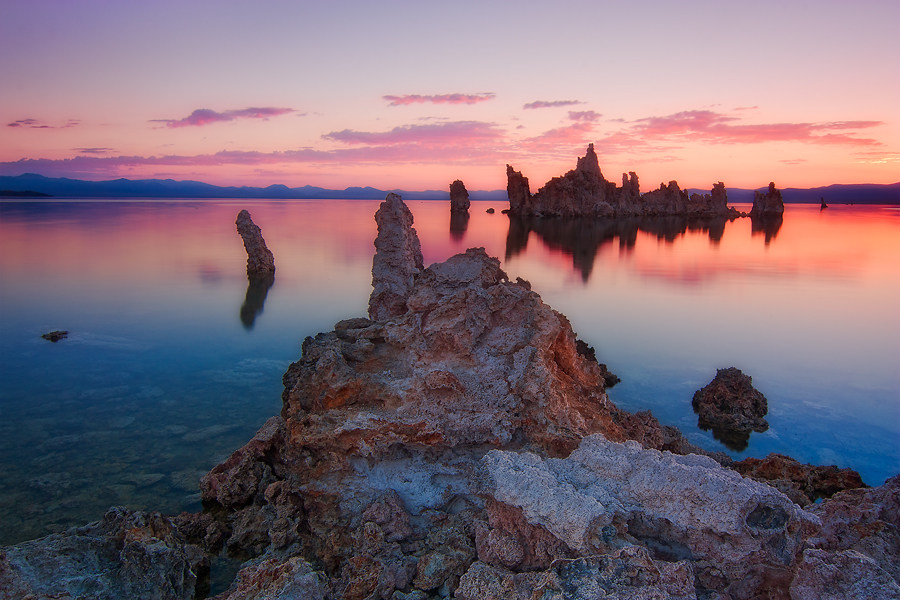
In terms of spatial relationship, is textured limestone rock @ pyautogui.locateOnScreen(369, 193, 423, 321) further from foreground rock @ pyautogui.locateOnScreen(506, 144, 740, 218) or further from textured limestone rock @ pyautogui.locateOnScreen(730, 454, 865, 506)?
foreground rock @ pyautogui.locateOnScreen(506, 144, 740, 218)

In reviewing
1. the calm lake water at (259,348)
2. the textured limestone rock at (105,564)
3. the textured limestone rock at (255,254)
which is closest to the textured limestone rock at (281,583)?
the textured limestone rock at (105,564)

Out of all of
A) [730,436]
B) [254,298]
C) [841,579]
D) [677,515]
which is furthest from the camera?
[254,298]

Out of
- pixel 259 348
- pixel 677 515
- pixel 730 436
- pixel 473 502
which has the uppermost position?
pixel 677 515

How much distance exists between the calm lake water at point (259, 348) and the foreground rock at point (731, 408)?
0.69 ft

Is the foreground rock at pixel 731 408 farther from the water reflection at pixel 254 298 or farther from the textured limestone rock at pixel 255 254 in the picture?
the textured limestone rock at pixel 255 254

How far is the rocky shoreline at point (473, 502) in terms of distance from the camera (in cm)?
276

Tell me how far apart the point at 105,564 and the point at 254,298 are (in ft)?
49.7

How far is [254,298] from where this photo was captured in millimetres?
18328

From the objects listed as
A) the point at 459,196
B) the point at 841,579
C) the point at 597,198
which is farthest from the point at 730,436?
the point at 459,196

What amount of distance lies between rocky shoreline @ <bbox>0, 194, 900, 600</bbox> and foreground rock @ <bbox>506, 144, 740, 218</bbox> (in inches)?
2691

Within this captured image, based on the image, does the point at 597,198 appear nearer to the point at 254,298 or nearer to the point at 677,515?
the point at 254,298

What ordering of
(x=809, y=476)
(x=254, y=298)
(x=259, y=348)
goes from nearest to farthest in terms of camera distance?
(x=809, y=476) < (x=259, y=348) < (x=254, y=298)

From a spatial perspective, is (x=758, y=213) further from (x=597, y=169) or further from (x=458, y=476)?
(x=458, y=476)

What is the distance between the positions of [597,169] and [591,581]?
7463 centimetres
